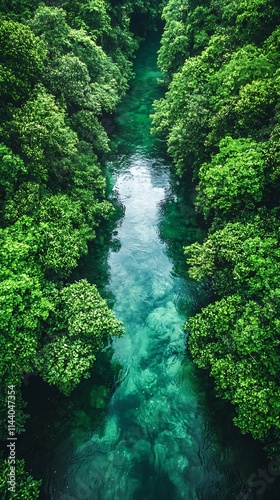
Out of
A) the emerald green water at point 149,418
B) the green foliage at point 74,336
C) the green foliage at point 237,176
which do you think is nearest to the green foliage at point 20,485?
the emerald green water at point 149,418

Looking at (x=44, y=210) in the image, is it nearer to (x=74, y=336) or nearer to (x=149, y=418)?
(x=74, y=336)

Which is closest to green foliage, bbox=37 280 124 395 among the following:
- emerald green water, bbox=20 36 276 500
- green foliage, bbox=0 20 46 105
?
emerald green water, bbox=20 36 276 500

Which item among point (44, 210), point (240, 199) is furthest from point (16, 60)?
point (240, 199)

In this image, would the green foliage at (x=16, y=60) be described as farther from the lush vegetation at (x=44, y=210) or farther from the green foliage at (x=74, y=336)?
the green foliage at (x=74, y=336)

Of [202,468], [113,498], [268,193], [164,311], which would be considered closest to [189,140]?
[268,193]

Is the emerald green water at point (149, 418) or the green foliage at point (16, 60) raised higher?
the green foliage at point (16, 60)

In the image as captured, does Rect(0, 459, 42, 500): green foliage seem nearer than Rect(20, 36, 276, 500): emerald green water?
Yes

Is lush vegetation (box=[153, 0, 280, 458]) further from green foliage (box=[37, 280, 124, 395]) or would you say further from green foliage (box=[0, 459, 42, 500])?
green foliage (box=[0, 459, 42, 500])
